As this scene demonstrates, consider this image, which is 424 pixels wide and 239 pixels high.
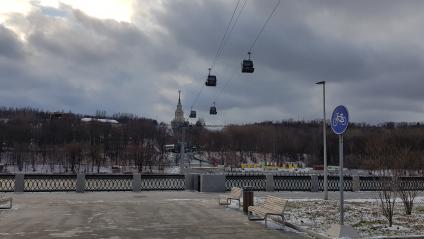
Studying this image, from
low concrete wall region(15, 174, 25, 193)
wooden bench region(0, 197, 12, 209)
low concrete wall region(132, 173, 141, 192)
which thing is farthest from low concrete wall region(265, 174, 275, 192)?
wooden bench region(0, 197, 12, 209)

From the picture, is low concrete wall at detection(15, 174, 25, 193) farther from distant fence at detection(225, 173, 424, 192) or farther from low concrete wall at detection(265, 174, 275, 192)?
low concrete wall at detection(265, 174, 275, 192)

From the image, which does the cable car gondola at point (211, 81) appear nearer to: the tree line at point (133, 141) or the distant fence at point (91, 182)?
the distant fence at point (91, 182)

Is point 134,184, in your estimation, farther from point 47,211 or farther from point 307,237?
point 307,237

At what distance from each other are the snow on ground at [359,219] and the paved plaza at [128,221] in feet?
4.20

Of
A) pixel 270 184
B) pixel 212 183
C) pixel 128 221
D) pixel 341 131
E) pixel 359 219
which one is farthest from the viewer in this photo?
→ pixel 270 184

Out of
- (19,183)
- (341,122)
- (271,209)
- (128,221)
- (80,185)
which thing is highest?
(341,122)

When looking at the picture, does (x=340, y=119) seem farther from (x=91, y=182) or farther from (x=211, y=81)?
(x=91, y=182)

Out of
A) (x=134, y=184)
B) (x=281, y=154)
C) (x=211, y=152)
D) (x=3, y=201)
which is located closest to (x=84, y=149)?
(x=211, y=152)

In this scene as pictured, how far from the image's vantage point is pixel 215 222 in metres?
14.8

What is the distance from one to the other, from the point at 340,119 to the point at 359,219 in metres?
4.80

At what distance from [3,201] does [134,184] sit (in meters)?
11.4

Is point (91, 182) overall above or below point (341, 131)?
below

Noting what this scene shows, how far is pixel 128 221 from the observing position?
48.7 feet

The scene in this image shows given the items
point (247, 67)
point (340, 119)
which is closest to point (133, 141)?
point (247, 67)
